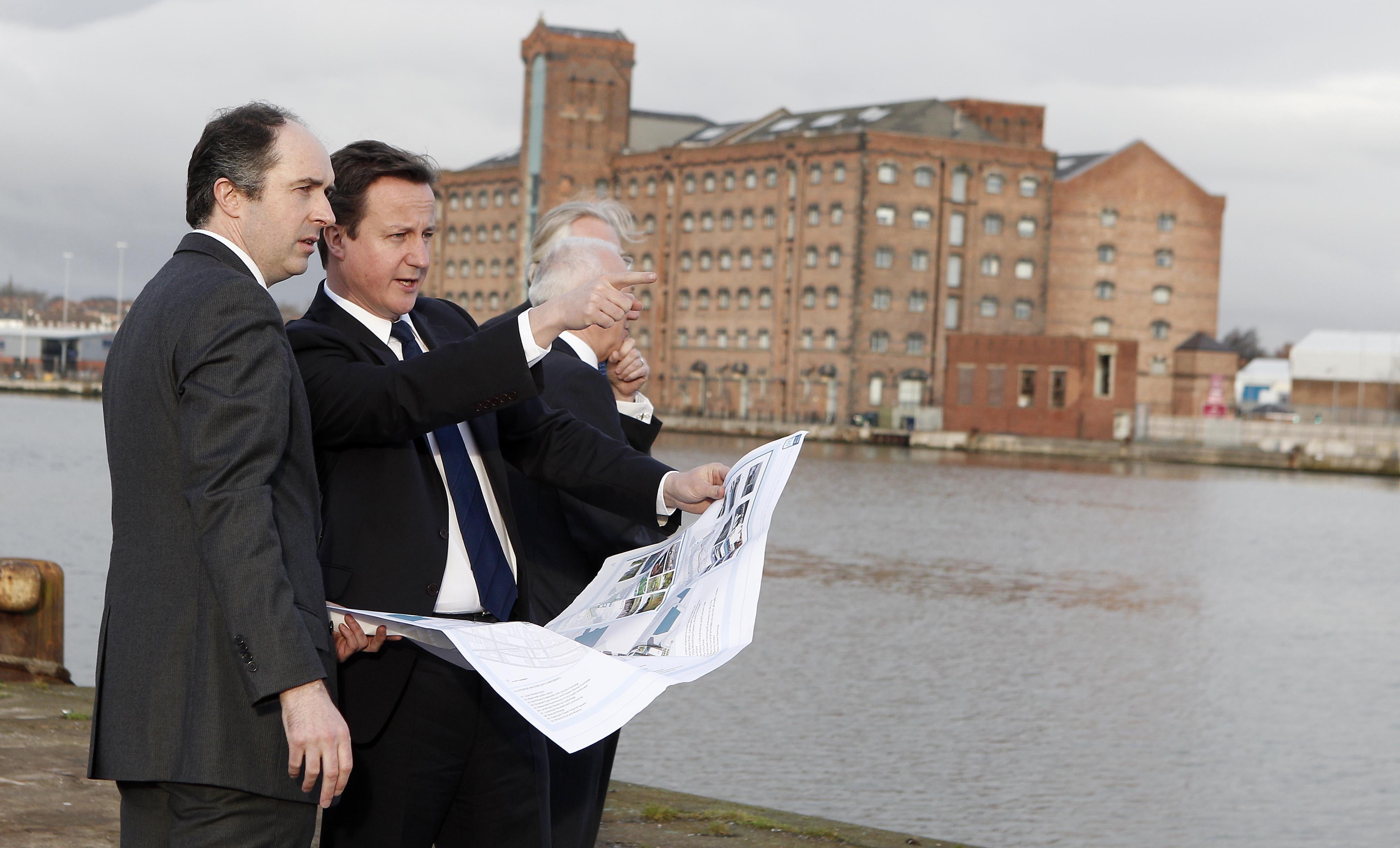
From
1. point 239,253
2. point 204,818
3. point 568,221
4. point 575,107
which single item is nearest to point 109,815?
point 568,221

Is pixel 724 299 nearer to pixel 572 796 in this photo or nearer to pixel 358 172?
pixel 572 796

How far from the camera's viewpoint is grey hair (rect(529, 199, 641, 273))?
12.6 feet

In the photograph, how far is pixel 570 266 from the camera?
3.60 metres

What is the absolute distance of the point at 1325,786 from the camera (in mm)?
9844

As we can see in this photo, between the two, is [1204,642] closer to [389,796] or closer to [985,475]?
[389,796]

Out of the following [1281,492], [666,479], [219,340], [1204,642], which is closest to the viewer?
[219,340]

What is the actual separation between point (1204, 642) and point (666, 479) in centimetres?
1478

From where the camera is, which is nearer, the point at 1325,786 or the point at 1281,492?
the point at 1325,786

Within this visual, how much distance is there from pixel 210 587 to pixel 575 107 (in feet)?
275

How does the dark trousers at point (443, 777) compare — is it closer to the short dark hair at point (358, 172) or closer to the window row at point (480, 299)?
the short dark hair at point (358, 172)

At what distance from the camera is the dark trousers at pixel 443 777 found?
279 centimetres

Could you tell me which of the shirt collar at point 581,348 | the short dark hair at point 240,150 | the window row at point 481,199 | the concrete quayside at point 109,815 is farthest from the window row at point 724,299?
the short dark hair at point 240,150

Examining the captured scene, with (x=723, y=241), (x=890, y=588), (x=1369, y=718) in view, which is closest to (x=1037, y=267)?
(x=723, y=241)

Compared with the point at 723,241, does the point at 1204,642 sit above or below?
below
